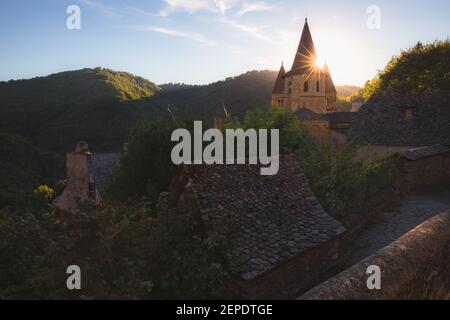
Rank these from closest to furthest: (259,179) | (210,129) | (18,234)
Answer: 1. (18,234)
2. (259,179)
3. (210,129)

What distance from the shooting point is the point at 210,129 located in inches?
536

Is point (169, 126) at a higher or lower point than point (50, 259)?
higher

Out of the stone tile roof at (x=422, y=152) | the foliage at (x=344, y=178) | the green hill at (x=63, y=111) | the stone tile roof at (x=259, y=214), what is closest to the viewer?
the stone tile roof at (x=259, y=214)

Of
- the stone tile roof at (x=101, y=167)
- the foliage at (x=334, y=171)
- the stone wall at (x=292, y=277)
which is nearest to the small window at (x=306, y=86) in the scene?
the foliage at (x=334, y=171)

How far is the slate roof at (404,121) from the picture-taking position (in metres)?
23.9

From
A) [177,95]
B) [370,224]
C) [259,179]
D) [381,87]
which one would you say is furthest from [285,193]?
[177,95]

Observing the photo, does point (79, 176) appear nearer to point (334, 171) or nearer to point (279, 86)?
point (334, 171)

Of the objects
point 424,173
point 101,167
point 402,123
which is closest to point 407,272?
point 424,173

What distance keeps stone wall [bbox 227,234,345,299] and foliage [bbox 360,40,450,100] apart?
28531 mm

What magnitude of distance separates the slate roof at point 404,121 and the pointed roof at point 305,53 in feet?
70.9

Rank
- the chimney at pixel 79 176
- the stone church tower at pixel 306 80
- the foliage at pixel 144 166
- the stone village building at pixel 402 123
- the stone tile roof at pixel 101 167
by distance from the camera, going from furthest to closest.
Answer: the stone church tower at pixel 306 80
the stone village building at pixel 402 123
the chimney at pixel 79 176
the stone tile roof at pixel 101 167
the foliage at pixel 144 166

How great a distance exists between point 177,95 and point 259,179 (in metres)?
91.2

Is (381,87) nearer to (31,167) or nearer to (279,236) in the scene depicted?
(279,236)

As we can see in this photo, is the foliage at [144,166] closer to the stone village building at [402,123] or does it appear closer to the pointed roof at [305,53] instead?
the stone village building at [402,123]
